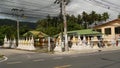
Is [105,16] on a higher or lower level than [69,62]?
higher

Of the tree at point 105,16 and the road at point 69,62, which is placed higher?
the tree at point 105,16

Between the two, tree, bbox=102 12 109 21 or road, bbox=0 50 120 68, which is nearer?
road, bbox=0 50 120 68

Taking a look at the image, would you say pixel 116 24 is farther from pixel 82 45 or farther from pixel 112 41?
pixel 82 45

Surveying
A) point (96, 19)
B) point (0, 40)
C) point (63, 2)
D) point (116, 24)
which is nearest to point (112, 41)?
point (63, 2)

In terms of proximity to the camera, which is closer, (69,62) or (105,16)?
(69,62)

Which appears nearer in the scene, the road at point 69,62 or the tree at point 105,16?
the road at point 69,62

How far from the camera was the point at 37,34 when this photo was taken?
177 ft

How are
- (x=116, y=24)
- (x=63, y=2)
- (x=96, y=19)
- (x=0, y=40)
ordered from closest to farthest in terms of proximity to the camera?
1. (x=63, y=2)
2. (x=116, y=24)
3. (x=0, y=40)
4. (x=96, y=19)

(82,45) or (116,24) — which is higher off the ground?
(116,24)

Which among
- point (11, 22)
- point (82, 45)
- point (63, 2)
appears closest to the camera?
point (63, 2)

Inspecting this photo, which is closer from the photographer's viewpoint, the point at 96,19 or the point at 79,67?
the point at 79,67

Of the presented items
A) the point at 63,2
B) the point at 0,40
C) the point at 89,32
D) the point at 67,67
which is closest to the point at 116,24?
the point at 89,32

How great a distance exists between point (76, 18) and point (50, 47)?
68.6 meters

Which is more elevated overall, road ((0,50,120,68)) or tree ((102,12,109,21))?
tree ((102,12,109,21))
